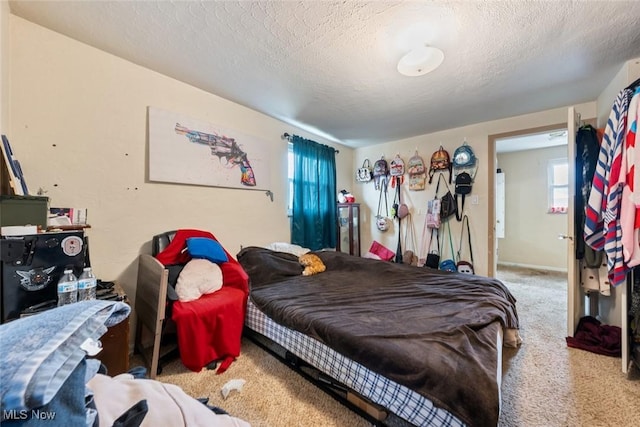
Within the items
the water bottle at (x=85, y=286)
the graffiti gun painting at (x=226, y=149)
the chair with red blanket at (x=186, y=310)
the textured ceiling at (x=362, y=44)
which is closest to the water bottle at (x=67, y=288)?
the water bottle at (x=85, y=286)

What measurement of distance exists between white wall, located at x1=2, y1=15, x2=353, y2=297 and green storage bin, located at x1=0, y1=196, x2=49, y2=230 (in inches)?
17.4

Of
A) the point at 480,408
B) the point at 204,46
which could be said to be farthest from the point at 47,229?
the point at 480,408

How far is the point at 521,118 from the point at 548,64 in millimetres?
1274

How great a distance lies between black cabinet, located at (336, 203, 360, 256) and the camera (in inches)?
158

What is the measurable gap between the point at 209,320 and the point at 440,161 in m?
3.46

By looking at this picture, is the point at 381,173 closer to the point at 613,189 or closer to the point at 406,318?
the point at 613,189

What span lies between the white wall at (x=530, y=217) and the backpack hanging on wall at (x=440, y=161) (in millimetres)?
2786

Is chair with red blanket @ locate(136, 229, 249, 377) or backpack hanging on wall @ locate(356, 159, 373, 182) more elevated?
backpack hanging on wall @ locate(356, 159, 373, 182)

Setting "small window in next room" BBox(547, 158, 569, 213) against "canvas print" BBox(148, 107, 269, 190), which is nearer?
"canvas print" BBox(148, 107, 269, 190)

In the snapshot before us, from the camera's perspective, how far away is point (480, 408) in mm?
926

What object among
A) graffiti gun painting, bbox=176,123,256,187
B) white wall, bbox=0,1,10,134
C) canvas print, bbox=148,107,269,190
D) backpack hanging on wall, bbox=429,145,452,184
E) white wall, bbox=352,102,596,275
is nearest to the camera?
white wall, bbox=0,1,10,134

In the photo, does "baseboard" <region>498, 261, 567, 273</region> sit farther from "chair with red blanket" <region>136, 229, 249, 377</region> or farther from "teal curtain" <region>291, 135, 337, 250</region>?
"chair with red blanket" <region>136, 229, 249, 377</region>

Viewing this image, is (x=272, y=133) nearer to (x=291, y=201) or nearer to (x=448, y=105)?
(x=291, y=201)

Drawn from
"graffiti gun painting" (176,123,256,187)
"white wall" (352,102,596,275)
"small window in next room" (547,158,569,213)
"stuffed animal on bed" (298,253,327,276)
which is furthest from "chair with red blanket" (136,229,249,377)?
"small window in next room" (547,158,569,213)
